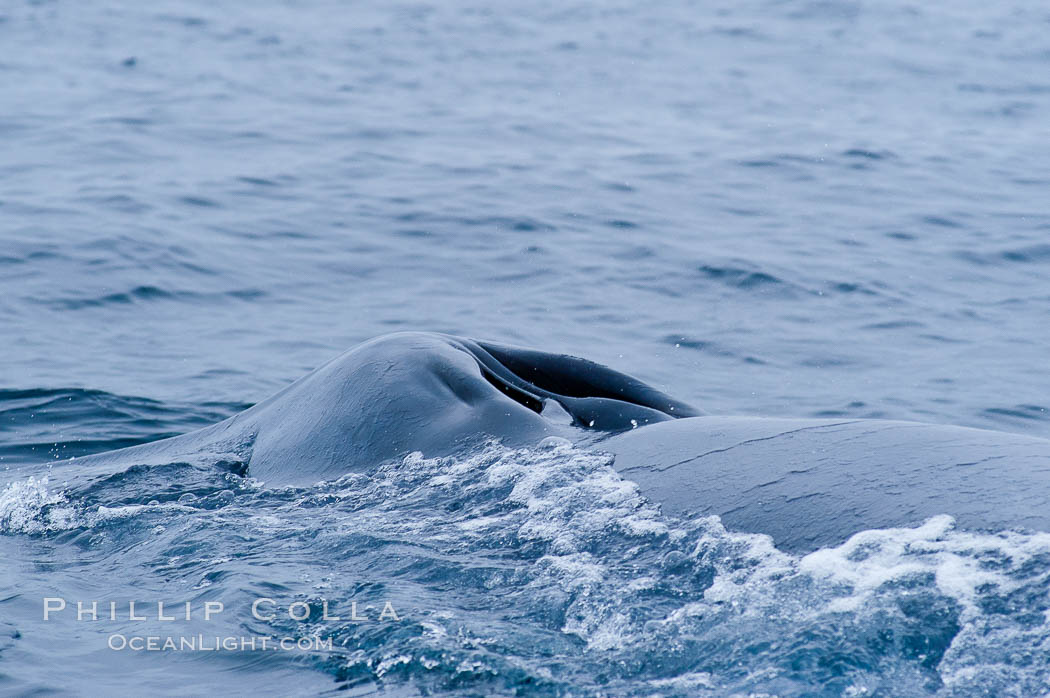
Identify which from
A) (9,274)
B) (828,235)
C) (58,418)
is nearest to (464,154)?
(828,235)

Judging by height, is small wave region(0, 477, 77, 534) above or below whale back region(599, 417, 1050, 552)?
below

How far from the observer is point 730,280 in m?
16.1

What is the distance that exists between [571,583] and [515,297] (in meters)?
9.79

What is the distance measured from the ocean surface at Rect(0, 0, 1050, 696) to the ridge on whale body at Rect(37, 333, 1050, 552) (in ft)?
0.54

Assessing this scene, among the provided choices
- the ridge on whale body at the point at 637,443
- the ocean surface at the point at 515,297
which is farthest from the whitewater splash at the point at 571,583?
the ridge on whale body at the point at 637,443

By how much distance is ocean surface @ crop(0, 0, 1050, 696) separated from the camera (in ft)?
17.2

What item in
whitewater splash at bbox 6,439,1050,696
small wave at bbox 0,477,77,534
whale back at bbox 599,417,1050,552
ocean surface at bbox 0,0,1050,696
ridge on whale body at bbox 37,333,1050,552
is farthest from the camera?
small wave at bbox 0,477,77,534

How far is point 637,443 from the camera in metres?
6.58

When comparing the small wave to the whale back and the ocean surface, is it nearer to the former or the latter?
the ocean surface

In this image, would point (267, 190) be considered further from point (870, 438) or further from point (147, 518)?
point (870, 438)

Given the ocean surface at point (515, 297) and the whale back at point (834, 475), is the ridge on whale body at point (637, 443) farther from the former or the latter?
the ocean surface at point (515, 297)

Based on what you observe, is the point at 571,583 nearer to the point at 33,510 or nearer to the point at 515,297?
the point at 33,510

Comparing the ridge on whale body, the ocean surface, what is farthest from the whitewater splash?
the ridge on whale body

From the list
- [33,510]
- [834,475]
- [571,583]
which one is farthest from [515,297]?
[571,583]
